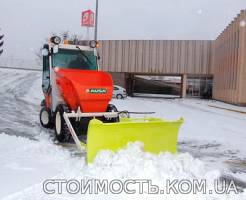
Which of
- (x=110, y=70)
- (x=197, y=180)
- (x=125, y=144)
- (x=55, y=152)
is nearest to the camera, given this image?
(x=197, y=180)

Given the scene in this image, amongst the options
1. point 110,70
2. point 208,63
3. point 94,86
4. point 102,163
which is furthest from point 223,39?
point 102,163

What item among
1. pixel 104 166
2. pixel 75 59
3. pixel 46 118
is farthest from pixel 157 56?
pixel 104 166

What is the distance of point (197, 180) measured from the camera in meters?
5.80

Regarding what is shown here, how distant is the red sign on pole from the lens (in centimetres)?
2168

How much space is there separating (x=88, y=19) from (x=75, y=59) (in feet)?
40.3

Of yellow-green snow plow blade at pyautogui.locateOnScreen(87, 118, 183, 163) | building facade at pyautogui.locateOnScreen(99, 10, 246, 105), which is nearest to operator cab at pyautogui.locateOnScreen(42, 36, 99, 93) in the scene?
yellow-green snow plow blade at pyautogui.locateOnScreen(87, 118, 183, 163)

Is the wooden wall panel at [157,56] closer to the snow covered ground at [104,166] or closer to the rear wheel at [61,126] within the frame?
the snow covered ground at [104,166]

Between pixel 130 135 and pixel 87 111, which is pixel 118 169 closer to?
pixel 130 135

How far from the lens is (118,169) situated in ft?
19.4

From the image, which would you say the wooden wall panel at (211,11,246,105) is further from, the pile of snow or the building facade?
the pile of snow

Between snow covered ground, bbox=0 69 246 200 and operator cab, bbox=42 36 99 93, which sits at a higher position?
operator cab, bbox=42 36 99 93

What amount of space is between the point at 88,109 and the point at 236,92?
74.4ft

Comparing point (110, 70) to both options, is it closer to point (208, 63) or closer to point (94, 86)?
point (208, 63)

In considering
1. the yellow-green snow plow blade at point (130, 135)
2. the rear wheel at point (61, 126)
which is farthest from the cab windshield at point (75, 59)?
the yellow-green snow plow blade at point (130, 135)
